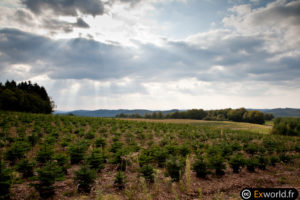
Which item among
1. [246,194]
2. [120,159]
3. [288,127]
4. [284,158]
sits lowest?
[288,127]

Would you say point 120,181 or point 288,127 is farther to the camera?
point 288,127

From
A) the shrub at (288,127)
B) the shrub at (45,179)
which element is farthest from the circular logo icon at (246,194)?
the shrub at (288,127)

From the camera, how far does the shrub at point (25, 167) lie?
595 centimetres

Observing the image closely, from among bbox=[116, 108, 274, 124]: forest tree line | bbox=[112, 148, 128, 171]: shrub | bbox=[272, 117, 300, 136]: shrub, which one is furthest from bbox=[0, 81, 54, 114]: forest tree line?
bbox=[272, 117, 300, 136]: shrub

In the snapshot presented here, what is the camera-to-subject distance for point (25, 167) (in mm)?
6031

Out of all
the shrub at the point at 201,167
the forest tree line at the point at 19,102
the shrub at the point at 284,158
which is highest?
the forest tree line at the point at 19,102

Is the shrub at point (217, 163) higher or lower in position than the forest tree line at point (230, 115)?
higher

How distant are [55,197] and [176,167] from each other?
439 centimetres

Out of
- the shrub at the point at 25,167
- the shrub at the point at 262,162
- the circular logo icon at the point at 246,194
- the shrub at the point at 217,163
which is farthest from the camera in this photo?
the shrub at the point at 262,162

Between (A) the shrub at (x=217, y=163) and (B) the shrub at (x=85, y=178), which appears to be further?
(A) the shrub at (x=217, y=163)

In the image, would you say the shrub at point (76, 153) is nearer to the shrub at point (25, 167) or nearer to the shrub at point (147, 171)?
the shrub at point (25, 167)

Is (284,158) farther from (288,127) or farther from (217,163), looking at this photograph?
(288,127)

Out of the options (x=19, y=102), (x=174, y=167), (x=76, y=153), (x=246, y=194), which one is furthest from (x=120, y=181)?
(x=19, y=102)

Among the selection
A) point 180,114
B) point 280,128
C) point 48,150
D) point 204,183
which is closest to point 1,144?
point 48,150
